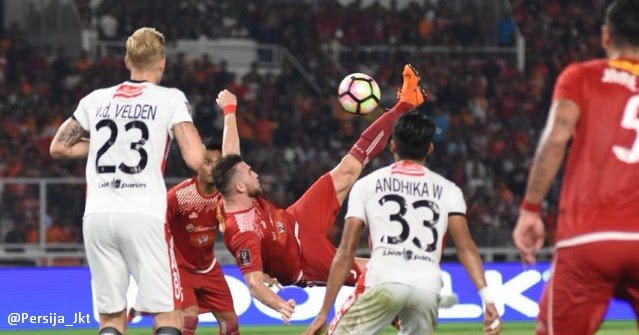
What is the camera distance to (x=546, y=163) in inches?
218

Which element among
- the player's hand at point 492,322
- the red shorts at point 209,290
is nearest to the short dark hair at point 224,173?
the red shorts at point 209,290

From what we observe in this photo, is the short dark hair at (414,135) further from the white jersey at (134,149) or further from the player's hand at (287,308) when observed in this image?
the player's hand at (287,308)

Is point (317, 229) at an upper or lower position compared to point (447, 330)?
upper

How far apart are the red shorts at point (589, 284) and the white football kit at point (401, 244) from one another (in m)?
1.09

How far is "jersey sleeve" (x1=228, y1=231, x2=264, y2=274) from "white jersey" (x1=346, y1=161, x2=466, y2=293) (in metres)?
1.84

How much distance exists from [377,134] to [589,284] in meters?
4.77

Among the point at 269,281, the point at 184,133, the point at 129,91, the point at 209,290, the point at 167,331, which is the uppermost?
the point at 129,91

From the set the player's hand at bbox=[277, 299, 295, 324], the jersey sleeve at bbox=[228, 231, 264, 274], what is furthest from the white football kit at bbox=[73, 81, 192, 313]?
the jersey sleeve at bbox=[228, 231, 264, 274]

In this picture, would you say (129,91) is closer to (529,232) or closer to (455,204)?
(455,204)

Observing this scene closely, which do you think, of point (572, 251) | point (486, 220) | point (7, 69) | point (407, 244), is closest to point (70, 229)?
point (7, 69)

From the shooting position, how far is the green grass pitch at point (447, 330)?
45.1ft

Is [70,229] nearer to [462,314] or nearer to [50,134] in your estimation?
[50,134]

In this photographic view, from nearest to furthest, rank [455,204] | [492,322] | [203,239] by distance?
1. [492,322]
2. [455,204]
3. [203,239]

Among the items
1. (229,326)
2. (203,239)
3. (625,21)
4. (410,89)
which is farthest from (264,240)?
(625,21)
